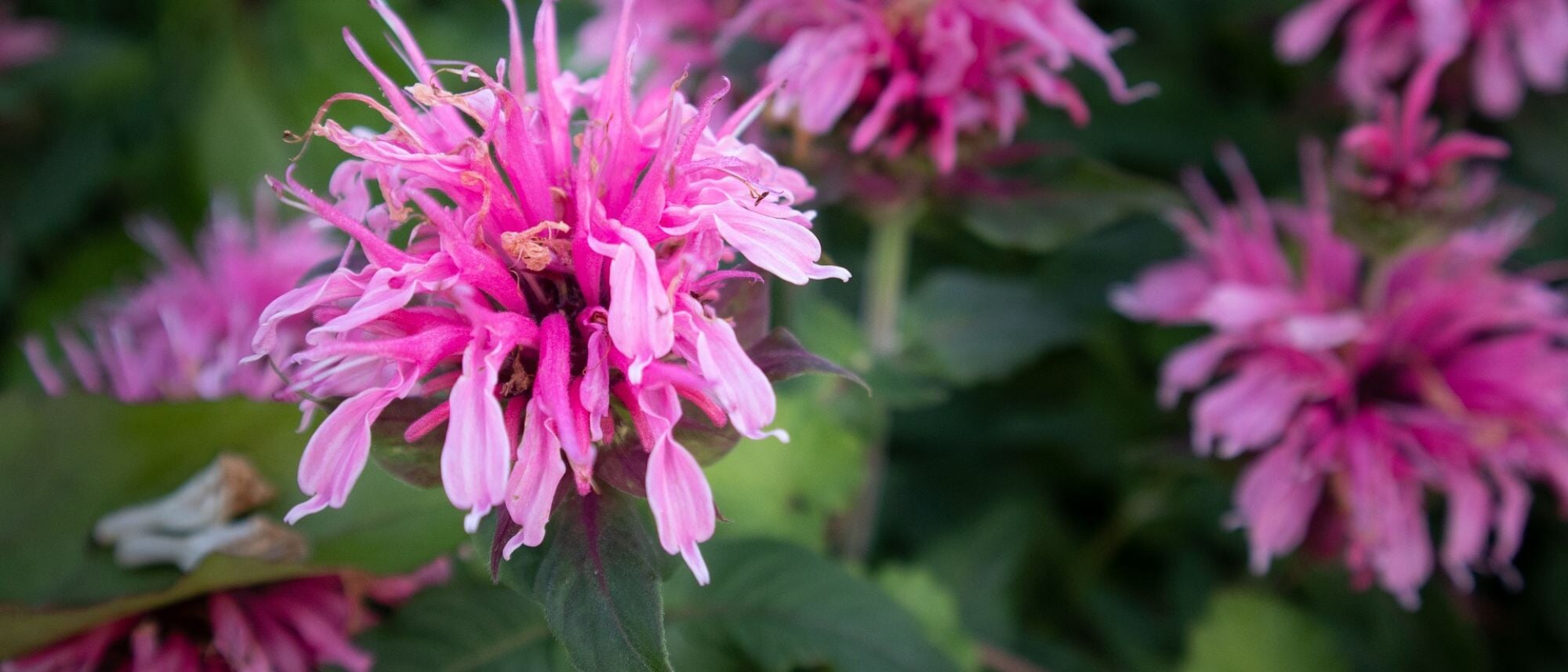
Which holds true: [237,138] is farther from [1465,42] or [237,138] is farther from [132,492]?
[1465,42]

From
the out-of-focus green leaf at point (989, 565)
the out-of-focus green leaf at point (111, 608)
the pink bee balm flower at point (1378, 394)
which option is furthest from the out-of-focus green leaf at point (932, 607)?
the out-of-focus green leaf at point (111, 608)

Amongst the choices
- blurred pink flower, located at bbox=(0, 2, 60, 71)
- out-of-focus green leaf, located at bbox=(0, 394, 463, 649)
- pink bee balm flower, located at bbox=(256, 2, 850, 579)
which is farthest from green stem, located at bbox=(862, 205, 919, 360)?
blurred pink flower, located at bbox=(0, 2, 60, 71)

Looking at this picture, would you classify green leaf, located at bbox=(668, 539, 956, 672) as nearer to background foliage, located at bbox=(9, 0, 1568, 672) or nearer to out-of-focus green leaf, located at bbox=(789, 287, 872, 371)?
background foliage, located at bbox=(9, 0, 1568, 672)

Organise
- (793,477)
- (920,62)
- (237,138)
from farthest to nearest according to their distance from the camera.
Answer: (237,138) → (793,477) → (920,62)

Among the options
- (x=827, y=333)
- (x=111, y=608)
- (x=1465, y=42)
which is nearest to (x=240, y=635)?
(x=111, y=608)

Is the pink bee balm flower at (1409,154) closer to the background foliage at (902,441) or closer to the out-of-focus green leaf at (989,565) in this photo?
the background foliage at (902,441)
